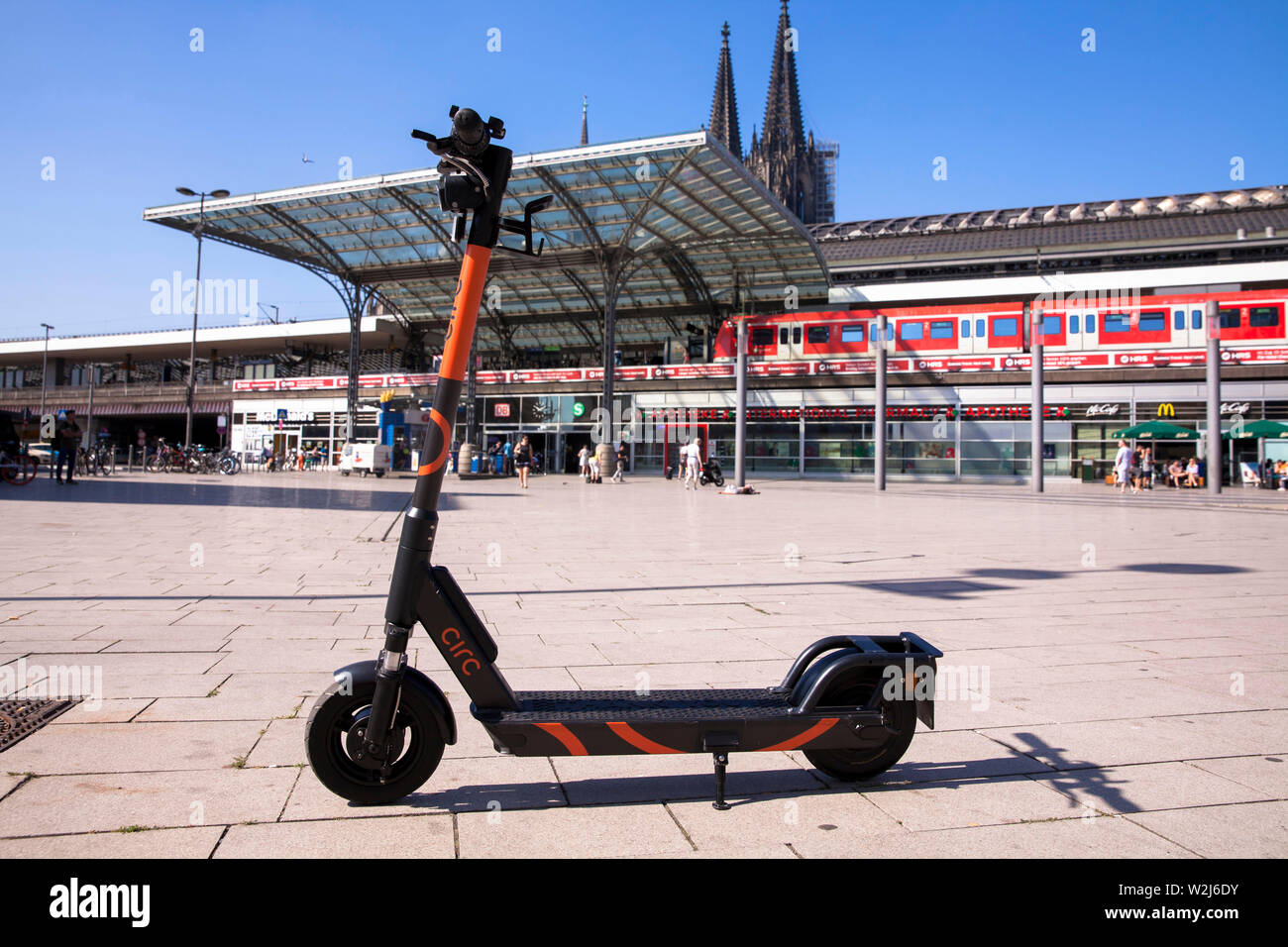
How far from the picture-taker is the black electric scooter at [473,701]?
103 inches

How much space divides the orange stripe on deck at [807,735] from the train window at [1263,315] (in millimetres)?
36956

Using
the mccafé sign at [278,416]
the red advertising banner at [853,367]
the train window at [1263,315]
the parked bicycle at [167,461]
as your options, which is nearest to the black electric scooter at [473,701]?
the red advertising banner at [853,367]

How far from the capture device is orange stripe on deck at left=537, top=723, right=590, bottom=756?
2668mm

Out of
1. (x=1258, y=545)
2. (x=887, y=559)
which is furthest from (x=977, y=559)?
(x=1258, y=545)

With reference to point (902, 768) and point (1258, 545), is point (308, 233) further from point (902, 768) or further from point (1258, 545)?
point (902, 768)

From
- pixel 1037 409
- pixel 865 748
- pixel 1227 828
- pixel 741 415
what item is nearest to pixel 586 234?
pixel 741 415

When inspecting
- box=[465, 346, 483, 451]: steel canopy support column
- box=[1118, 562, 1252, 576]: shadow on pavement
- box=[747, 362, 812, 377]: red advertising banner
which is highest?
box=[747, 362, 812, 377]: red advertising banner

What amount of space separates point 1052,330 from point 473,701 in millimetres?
36306

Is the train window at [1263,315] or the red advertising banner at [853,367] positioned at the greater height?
the train window at [1263,315]

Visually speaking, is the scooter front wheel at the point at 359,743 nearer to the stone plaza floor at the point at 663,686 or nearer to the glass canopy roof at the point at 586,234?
the stone plaza floor at the point at 663,686

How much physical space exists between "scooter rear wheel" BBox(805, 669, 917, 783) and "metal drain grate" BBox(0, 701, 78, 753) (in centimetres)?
308

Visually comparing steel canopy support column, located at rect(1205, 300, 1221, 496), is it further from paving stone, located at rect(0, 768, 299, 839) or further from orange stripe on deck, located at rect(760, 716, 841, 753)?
paving stone, located at rect(0, 768, 299, 839)

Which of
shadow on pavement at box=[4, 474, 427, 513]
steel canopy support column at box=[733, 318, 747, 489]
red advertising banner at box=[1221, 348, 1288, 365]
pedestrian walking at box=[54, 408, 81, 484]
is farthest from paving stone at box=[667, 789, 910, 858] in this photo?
red advertising banner at box=[1221, 348, 1288, 365]
